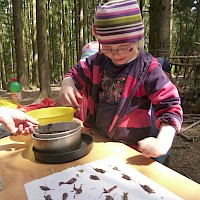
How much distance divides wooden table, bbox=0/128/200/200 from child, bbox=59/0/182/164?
6 centimetres

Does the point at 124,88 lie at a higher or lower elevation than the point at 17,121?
higher

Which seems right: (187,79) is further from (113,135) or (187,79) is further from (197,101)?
(113,135)

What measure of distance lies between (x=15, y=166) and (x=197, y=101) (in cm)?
408

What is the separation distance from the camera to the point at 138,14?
1.09 metres

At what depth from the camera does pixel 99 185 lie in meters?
0.80

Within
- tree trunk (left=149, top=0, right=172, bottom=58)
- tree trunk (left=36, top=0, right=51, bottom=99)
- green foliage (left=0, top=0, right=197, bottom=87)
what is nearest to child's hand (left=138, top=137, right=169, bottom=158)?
tree trunk (left=149, top=0, right=172, bottom=58)

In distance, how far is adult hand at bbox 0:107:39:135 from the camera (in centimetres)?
103

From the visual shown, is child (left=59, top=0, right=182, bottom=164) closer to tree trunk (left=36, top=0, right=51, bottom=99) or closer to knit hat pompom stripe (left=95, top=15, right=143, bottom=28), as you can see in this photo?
knit hat pompom stripe (left=95, top=15, right=143, bottom=28)

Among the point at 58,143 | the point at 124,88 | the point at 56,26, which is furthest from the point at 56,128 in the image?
the point at 56,26

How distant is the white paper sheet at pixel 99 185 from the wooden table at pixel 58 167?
3 centimetres

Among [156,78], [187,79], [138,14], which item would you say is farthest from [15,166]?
[187,79]

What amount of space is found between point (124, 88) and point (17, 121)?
46cm

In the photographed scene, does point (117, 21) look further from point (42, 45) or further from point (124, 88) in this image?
point (42, 45)

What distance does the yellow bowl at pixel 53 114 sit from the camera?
115cm
